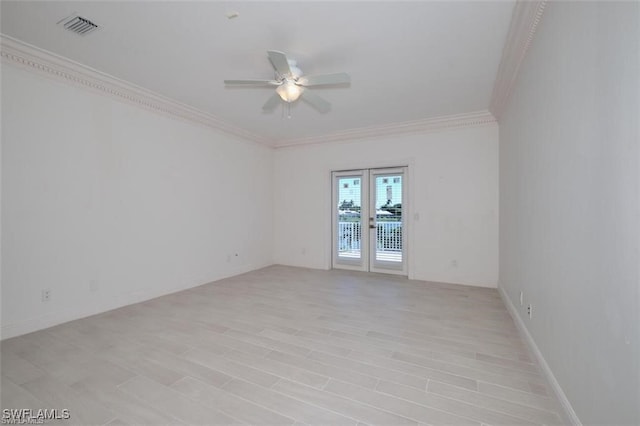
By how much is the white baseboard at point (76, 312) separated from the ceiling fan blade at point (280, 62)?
132 inches

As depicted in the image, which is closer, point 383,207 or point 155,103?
point 155,103

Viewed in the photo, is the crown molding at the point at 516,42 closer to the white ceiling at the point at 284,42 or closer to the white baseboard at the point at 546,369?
the white ceiling at the point at 284,42

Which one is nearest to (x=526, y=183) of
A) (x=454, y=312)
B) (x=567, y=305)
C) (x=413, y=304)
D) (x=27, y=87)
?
(x=567, y=305)

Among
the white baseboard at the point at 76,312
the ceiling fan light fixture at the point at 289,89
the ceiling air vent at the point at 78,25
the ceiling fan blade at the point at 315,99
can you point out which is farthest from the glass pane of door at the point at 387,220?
the ceiling air vent at the point at 78,25

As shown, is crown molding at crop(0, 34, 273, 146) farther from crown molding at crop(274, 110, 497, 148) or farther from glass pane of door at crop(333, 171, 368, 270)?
glass pane of door at crop(333, 171, 368, 270)

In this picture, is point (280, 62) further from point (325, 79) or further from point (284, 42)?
point (325, 79)

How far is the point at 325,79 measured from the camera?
2.69 m

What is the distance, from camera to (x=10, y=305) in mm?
2662

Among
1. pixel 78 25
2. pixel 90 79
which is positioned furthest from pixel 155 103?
pixel 78 25

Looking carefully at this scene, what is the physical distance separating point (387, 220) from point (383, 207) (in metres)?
0.27

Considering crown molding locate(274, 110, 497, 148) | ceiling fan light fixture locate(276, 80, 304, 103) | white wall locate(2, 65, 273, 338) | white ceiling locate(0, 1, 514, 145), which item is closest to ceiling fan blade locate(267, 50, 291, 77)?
ceiling fan light fixture locate(276, 80, 304, 103)

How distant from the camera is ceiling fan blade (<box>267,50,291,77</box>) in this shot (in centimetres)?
229

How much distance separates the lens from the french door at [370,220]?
210 inches

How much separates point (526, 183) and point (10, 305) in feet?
16.5
